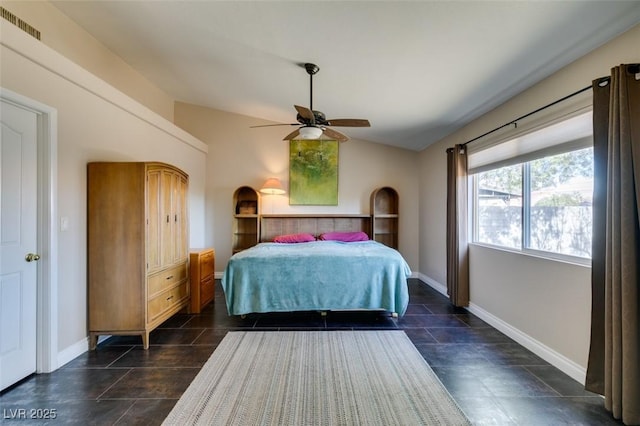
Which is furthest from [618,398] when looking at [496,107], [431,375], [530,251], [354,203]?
[354,203]

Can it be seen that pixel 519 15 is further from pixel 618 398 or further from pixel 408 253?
pixel 408 253

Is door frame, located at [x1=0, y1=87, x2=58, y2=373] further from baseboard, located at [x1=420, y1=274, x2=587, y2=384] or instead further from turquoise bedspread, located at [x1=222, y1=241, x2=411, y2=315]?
baseboard, located at [x1=420, y1=274, x2=587, y2=384]

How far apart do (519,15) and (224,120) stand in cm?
484

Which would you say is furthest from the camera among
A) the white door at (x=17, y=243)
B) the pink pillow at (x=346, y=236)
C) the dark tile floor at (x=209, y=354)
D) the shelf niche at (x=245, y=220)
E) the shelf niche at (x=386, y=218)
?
the shelf niche at (x=386, y=218)

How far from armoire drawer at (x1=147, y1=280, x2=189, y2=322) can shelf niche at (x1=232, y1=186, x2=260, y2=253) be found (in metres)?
1.92

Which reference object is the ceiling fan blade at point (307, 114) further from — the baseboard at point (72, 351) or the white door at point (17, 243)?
the baseboard at point (72, 351)

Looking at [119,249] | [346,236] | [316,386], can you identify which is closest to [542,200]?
[316,386]

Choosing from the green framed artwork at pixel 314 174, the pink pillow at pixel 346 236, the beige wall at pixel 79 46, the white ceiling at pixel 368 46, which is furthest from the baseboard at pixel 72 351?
the green framed artwork at pixel 314 174

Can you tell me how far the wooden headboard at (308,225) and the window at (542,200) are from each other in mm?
2302

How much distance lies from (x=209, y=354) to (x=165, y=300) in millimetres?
908

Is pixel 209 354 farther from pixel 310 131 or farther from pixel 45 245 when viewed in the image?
pixel 310 131

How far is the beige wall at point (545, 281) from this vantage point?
6.63 feet

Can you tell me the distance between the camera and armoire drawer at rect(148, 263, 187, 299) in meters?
2.77

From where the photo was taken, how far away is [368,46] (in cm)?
240
